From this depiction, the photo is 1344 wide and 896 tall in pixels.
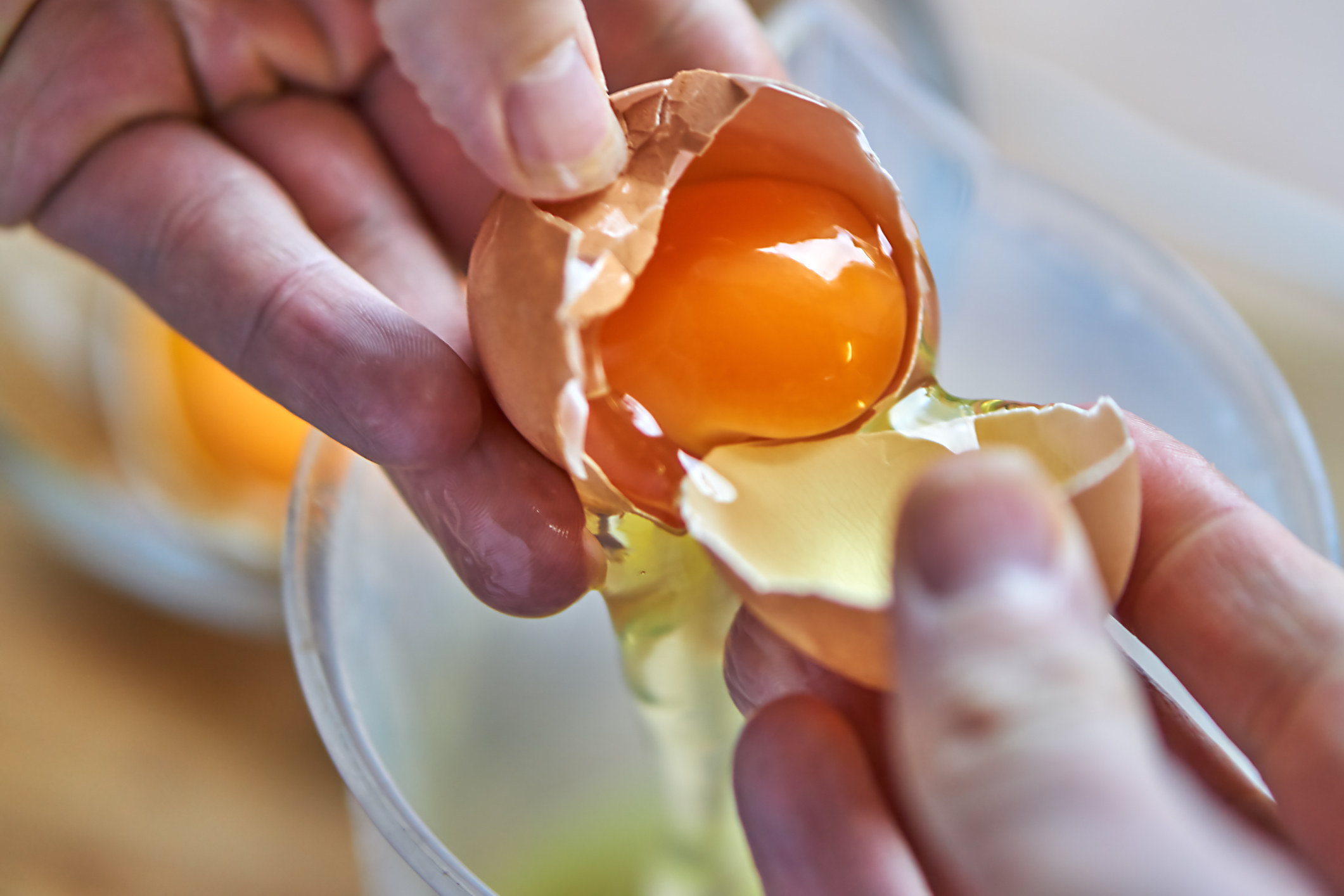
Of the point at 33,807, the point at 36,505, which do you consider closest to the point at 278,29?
the point at 36,505

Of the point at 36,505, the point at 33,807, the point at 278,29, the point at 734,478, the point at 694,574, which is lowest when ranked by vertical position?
the point at 33,807

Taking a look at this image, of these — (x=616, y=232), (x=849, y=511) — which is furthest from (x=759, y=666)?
(x=616, y=232)

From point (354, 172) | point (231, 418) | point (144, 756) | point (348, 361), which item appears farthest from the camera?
point (231, 418)

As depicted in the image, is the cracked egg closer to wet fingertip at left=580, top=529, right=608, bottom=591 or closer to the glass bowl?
wet fingertip at left=580, top=529, right=608, bottom=591

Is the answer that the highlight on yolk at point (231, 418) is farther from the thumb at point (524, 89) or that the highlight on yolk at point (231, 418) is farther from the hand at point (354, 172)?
the thumb at point (524, 89)

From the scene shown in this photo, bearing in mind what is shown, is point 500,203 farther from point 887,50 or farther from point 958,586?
point 887,50

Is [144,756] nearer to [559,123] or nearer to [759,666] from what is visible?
[759,666]

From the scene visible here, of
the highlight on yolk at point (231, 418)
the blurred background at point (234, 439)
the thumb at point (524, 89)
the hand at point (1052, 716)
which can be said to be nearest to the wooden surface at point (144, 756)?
the blurred background at point (234, 439)

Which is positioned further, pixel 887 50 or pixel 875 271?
pixel 887 50
